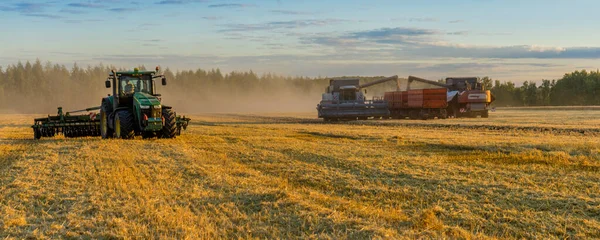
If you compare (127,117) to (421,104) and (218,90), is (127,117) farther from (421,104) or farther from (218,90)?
(218,90)

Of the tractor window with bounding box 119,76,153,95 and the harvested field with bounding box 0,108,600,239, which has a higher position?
the tractor window with bounding box 119,76,153,95

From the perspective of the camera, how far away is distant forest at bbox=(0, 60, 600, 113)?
90188 mm

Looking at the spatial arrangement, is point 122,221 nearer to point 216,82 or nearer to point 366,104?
point 366,104

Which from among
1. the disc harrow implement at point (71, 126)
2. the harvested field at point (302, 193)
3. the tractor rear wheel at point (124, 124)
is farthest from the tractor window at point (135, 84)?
the harvested field at point (302, 193)

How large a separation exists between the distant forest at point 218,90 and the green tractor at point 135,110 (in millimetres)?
57195

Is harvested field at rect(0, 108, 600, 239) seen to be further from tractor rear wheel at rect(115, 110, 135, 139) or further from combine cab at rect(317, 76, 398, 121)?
combine cab at rect(317, 76, 398, 121)

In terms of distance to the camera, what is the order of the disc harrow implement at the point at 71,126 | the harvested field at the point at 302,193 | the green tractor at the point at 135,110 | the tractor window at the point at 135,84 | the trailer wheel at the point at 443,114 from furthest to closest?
the trailer wheel at the point at 443,114
the disc harrow implement at the point at 71,126
the tractor window at the point at 135,84
the green tractor at the point at 135,110
the harvested field at the point at 302,193

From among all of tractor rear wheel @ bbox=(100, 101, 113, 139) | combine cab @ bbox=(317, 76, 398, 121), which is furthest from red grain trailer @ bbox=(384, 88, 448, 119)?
tractor rear wheel @ bbox=(100, 101, 113, 139)

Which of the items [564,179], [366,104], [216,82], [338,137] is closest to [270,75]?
[216,82]

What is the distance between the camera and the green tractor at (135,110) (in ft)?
64.2

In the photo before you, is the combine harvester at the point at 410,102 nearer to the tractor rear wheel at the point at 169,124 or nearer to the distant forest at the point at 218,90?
the tractor rear wheel at the point at 169,124

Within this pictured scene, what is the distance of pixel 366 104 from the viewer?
1523 inches

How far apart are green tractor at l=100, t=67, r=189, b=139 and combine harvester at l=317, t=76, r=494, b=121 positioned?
→ 58.4 feet

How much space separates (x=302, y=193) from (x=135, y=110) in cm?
1216
